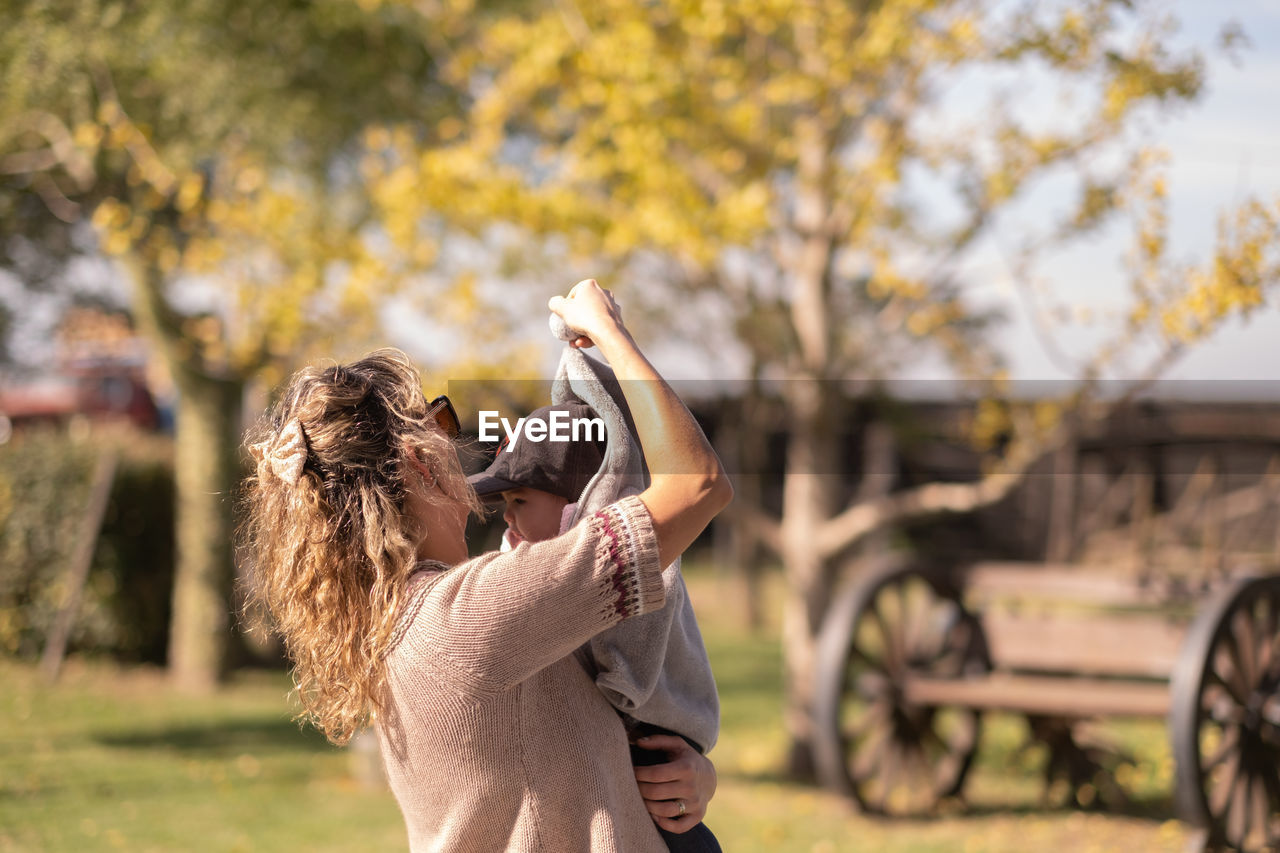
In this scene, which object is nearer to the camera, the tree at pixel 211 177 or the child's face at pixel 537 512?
the child's face at pixel 537 512

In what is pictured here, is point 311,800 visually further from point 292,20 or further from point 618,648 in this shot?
point 618,648

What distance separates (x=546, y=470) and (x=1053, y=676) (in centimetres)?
503

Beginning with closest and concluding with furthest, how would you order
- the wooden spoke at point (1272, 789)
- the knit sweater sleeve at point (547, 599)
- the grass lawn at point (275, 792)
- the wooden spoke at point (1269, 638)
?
the knit sweater sleeve at point (547, 599), the wooden spoke at point (1272, 789), the wooden spoke at point (1269, 638), the grass lawn at point (275, 792)

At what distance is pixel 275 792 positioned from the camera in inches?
228

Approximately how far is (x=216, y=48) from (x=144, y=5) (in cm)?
93

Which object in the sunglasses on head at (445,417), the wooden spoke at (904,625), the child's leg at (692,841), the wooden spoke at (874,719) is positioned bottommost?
the wooden spoke at (874,719)

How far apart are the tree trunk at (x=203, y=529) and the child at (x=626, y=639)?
710 centimetres

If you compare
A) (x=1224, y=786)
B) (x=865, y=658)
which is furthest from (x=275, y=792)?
(x=1224, y=786)

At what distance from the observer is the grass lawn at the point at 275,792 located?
→ 16.5ft

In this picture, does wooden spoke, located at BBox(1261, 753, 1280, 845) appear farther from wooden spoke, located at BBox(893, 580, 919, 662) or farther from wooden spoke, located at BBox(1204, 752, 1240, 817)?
wooden spoke, located at BBox(893, 580, 919, 662)

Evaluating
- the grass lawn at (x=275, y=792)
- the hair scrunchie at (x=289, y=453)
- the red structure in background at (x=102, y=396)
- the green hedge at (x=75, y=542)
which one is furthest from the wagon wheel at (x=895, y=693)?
the red structure in background at (x=102, y=396)

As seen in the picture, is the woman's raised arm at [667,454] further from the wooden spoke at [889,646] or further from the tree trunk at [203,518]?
the tree trunk at [203,518]

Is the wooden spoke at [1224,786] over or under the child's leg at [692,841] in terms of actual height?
under

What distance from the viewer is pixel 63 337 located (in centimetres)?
780
